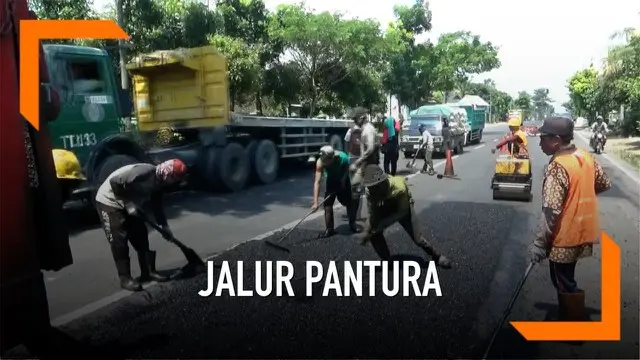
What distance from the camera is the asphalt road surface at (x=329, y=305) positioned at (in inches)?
138

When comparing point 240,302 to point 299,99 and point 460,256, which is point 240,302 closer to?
point 460,256

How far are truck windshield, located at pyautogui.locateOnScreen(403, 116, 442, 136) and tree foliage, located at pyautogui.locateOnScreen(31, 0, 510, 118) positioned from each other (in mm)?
4862

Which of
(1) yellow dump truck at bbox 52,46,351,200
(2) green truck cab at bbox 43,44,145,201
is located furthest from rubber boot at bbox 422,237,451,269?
(1) yellow dump truck at bbox 52,46,351,200

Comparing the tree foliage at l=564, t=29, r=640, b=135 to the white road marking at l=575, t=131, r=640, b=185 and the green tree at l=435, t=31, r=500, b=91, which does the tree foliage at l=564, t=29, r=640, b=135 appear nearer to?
the white road marking at l=575, t=131, r=640, b=185

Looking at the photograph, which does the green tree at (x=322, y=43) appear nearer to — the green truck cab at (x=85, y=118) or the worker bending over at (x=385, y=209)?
the green truck cab at (x=85, y=118)

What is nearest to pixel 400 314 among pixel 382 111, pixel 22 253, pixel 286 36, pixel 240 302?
pixel 240 302

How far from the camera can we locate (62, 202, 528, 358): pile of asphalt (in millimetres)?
3465

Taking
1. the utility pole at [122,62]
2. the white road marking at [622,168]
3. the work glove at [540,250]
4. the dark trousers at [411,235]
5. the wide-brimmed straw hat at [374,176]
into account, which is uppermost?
the utility pole at [122,62]

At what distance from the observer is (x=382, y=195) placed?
4.68m

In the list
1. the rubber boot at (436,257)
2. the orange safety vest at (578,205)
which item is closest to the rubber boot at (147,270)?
the rubber boot at (436,257)

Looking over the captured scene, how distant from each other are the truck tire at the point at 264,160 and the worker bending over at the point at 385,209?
22.3 ft

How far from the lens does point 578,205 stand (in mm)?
3426

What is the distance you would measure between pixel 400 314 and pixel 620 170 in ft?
41.2

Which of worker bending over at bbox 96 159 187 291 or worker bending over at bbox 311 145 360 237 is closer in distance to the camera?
worker bending over at bbox 96 159 187 291
